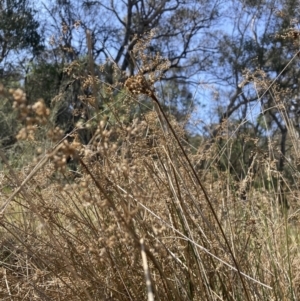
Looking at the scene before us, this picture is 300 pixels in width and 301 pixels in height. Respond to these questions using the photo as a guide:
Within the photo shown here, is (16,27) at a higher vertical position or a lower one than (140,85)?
higher

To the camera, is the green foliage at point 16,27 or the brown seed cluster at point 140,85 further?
the green foliage at point 16,27

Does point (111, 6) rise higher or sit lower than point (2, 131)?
higher

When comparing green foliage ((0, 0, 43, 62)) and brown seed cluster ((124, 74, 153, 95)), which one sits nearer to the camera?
brown seed cluster ((124, 74, 153, 95))

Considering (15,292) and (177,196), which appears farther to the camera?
(15,292)

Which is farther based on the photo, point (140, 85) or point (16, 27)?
point (16, 27)

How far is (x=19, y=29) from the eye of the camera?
1037 cm

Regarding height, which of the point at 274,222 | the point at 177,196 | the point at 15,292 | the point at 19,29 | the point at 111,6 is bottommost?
the point at 15,292

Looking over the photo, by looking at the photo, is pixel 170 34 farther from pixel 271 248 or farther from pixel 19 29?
pixel 271 248

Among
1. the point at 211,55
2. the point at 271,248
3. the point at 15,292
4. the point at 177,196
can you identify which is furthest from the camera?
the point at 211,55

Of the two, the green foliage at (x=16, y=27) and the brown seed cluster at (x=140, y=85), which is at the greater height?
the green foliage at (x=16, y=27)

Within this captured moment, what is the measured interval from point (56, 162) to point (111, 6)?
517 inches

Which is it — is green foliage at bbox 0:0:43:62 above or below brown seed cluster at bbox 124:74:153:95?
above

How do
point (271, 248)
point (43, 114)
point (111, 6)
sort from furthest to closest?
point (111, 6) → point (271, 248) → point (43, 114)

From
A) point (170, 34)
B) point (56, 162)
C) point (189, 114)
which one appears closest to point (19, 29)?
point (170, 34)
